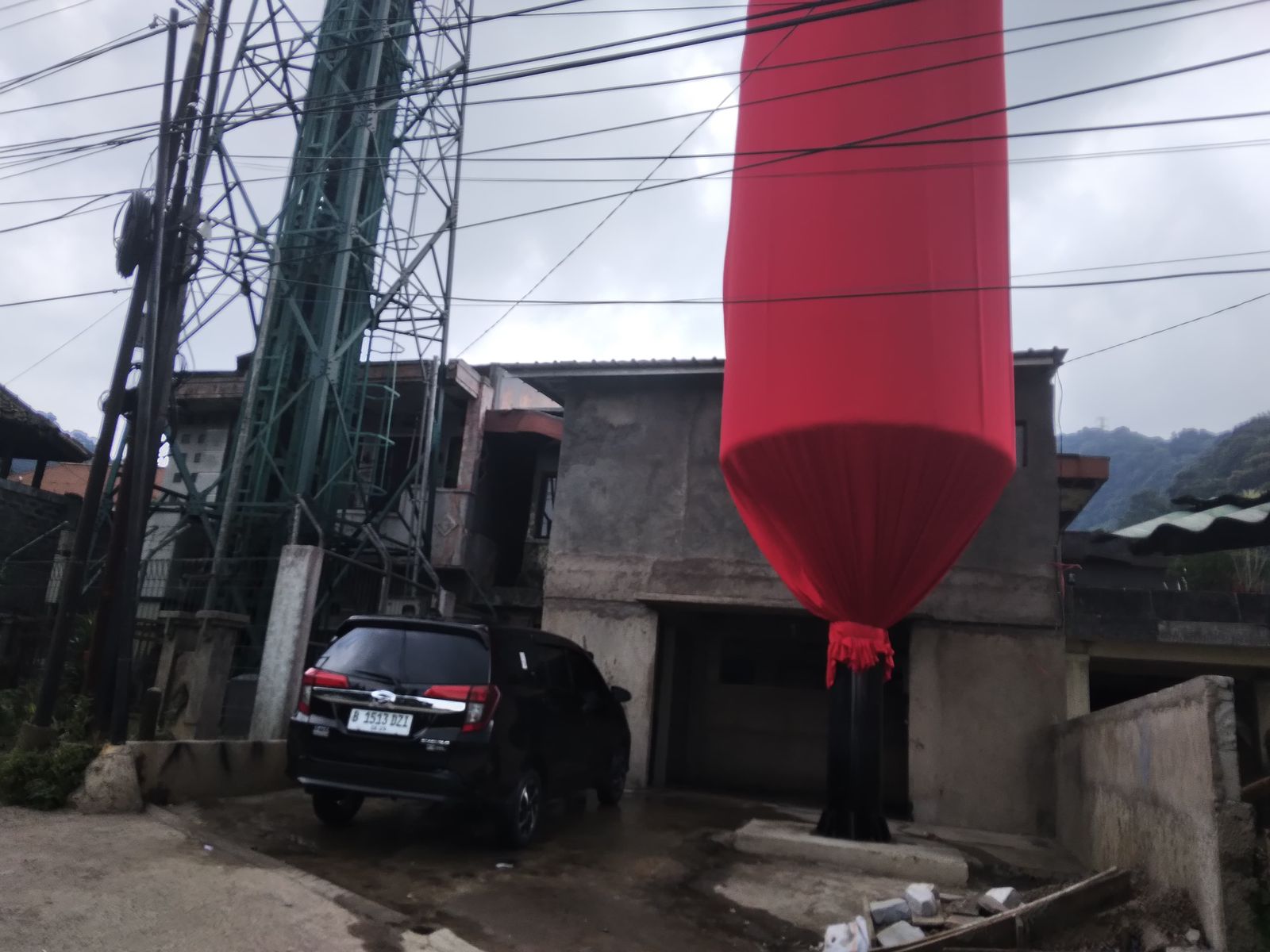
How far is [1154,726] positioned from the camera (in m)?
5.33

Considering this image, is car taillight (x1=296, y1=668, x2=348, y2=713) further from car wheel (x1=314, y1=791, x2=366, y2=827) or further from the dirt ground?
the dirt ground

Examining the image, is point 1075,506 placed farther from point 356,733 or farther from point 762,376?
point 356,733

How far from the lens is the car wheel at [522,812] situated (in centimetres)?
634

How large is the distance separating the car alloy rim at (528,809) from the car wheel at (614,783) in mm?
2064

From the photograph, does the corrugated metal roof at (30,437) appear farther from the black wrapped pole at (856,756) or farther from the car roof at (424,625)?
the black wrapped pole at (856,756)

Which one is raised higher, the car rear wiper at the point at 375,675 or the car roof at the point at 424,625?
the car roof at the point at 424,625

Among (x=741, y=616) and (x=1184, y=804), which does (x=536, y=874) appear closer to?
(x=1184, y=804)

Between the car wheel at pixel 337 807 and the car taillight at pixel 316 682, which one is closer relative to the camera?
the car taillight at pixel 316 682

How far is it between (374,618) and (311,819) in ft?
5.72

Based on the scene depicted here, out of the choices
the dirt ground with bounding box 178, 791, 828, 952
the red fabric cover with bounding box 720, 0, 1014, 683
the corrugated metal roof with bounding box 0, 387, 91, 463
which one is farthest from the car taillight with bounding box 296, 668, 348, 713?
the corrugated metal roof with bounding box 0, 387, 91, 463

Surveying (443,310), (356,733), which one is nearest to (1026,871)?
(356,733)

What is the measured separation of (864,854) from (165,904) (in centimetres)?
489

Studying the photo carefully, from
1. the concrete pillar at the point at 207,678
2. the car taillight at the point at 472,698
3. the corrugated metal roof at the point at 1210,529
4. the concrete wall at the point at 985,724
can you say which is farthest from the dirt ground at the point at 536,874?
the corrugated metal roof at the point at 1210,529

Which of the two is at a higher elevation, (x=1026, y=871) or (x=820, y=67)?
(x=820, y=67)
